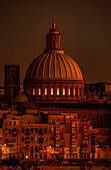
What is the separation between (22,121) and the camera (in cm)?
12862

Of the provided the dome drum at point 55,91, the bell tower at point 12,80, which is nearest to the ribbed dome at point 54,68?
the dome drum at point 55,91

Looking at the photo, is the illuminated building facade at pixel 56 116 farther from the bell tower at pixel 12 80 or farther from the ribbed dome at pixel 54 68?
the bell tower at pixel 12 80

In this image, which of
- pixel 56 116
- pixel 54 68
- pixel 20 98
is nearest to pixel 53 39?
pixel 54 68

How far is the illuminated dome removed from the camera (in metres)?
152

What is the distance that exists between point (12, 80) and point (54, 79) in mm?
4214

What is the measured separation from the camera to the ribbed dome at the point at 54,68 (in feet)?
499

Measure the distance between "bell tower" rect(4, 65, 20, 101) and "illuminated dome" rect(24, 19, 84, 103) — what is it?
3.30 feet

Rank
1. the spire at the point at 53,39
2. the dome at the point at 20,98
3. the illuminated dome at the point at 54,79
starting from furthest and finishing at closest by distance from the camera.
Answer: the spire at the point at 53,39, the illuminated dome at the point at 54,79, the dome at the point at 20,98

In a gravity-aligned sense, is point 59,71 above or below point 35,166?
above

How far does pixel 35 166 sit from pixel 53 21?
41191 millimetres

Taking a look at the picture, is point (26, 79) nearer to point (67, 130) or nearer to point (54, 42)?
point (54, 42)

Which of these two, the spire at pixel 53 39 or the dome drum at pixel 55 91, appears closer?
the dome drum at pixel 55 91

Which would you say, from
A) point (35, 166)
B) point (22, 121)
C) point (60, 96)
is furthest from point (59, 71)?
point (35, 166)

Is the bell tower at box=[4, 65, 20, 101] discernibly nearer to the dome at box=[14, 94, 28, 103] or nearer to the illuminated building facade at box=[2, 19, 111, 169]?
the illuminated building facade at box=[2, 19, 111, 169]
